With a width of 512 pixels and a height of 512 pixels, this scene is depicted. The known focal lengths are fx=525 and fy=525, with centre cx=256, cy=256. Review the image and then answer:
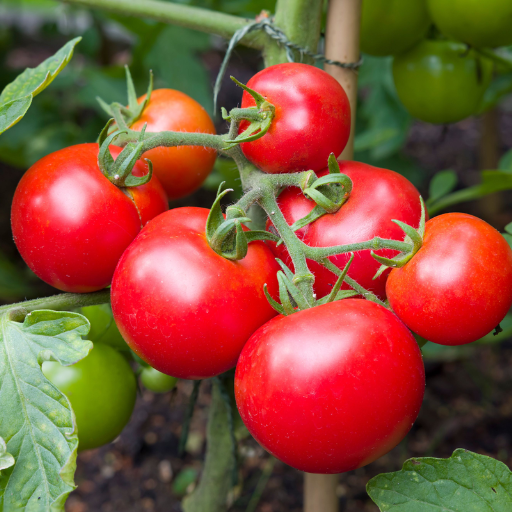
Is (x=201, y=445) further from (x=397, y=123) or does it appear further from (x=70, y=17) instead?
(x=70, y=17)

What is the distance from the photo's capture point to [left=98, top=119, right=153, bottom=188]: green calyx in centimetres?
50

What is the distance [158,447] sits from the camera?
1.44 m

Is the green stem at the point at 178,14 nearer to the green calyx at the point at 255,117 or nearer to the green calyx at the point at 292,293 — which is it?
the green calyx at the point at 255,117

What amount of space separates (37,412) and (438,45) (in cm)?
78

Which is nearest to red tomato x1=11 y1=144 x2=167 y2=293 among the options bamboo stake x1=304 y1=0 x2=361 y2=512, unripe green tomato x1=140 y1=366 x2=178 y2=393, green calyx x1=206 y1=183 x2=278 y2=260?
green calyx x1=206 y1=183 x2=278 y2=260

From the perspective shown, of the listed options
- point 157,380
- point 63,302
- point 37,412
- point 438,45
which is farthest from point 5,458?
point 438,45

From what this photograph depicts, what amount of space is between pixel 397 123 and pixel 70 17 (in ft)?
4.18

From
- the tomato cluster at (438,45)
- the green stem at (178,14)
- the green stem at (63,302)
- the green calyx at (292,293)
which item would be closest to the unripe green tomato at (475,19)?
the tomato cluster at (438,45)

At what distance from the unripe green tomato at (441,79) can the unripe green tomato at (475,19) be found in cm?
4

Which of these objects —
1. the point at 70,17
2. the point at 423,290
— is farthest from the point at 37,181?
the point at 70,17

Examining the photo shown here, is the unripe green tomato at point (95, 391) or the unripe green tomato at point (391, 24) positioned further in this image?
the unripe green tomato at point (391, 24)

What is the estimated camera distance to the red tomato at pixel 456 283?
431mm

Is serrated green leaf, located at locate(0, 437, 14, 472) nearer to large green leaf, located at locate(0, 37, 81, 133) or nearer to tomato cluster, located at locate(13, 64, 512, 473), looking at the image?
tomato cluster, located at locate(13, 64, 512, 473)

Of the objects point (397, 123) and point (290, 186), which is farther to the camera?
point (397, 123)
